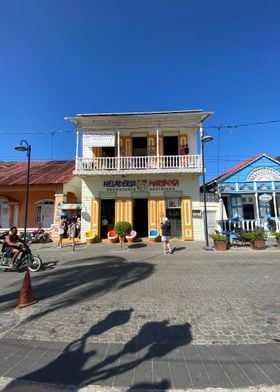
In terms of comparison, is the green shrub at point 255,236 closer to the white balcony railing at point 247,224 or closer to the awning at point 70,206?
the white balcony railing at point 247,224

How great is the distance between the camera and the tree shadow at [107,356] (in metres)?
2.83

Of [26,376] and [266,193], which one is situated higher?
[266,193]

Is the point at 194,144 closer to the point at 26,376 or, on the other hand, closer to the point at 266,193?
the point at 266,193

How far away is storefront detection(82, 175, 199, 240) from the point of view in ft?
53.0

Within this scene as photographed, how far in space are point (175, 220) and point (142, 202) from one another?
2.51 meters

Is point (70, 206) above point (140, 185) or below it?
below

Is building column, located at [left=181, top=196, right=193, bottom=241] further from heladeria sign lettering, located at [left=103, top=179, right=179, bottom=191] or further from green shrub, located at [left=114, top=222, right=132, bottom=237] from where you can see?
green shrub, located at [left=114, top=222, right=132, bottom=237]

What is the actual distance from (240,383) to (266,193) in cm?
1517

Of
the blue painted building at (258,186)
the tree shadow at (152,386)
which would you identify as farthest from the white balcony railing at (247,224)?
the tree shadow at (152,386)

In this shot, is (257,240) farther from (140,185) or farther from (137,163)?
(137,163)

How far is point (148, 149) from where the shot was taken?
56.1 feet

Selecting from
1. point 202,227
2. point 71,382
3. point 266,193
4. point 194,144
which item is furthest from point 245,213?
point 71,382

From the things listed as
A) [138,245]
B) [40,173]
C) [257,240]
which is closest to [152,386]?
[257,240]

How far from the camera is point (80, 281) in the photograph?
7.13m
